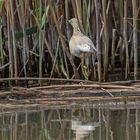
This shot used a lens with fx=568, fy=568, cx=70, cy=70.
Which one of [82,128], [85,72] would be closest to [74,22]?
[85,72]

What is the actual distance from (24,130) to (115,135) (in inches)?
33.5

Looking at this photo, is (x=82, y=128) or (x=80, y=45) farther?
(x=80, y=45)

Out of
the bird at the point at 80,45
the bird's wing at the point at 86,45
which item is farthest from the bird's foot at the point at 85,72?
the bird's wing at the point at 86,45

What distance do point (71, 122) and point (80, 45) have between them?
1.51m

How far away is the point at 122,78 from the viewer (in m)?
6.95

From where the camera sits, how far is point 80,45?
6.45 metres

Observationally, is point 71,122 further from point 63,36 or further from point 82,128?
point 63,36

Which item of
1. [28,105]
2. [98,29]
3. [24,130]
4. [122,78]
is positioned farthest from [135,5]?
[24,130]

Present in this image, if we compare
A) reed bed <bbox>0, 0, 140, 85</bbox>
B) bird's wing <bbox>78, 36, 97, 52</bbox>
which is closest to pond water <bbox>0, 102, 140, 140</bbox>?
bird's wing <bbox>78, 36, 97, 52</bbox>

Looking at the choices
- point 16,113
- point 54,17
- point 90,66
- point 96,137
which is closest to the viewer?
point 96,137

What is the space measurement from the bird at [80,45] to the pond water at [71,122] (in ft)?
2.66

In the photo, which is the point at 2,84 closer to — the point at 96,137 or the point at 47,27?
Answer: the point at 47,27

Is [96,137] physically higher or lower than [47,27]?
lower

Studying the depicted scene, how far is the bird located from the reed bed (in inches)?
3.4
